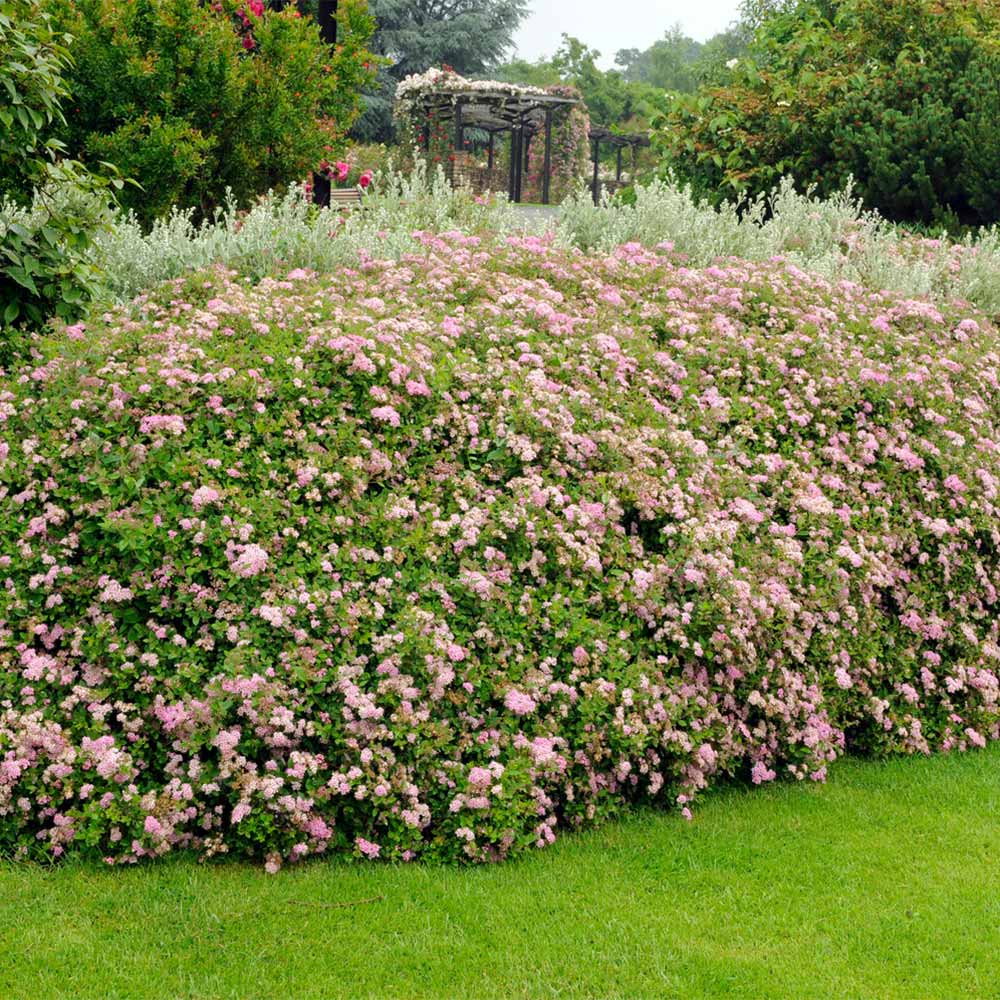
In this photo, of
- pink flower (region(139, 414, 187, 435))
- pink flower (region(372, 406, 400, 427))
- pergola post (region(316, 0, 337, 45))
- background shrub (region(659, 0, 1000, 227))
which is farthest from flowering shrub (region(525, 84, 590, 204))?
pink flower (region(139, 414, 187, 435))

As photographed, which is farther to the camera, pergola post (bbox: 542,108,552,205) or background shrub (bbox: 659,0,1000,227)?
pergola post (bbox: 542,108,552,205)

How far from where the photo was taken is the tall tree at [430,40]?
1665 inches

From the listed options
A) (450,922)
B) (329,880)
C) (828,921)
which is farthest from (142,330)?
(828,921)

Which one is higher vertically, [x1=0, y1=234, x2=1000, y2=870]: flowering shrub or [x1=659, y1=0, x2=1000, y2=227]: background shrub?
[x1=659, y1=0, x2=1000, y2=227]: background shrub

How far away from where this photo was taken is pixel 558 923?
3.86 metres

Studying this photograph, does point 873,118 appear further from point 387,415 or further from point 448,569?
point 448,569

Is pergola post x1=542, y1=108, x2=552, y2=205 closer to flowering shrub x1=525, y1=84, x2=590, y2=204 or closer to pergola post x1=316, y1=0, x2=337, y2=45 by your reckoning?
flowering shrub x1=525, y1=84, x2=590, y2=204

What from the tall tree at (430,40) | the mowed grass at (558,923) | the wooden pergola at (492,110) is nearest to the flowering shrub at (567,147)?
the wooden pergola at (492,110)

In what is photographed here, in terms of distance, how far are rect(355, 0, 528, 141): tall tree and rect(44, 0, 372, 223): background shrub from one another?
109 ft

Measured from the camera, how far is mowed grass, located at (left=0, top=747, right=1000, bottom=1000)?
355cm

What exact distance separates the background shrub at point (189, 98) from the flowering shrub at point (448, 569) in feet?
9.60

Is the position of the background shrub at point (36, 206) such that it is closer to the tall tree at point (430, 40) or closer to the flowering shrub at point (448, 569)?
the flowering shrub at point (448, 569)

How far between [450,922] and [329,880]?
1.57 ft

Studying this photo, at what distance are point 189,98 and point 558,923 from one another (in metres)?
6.88
